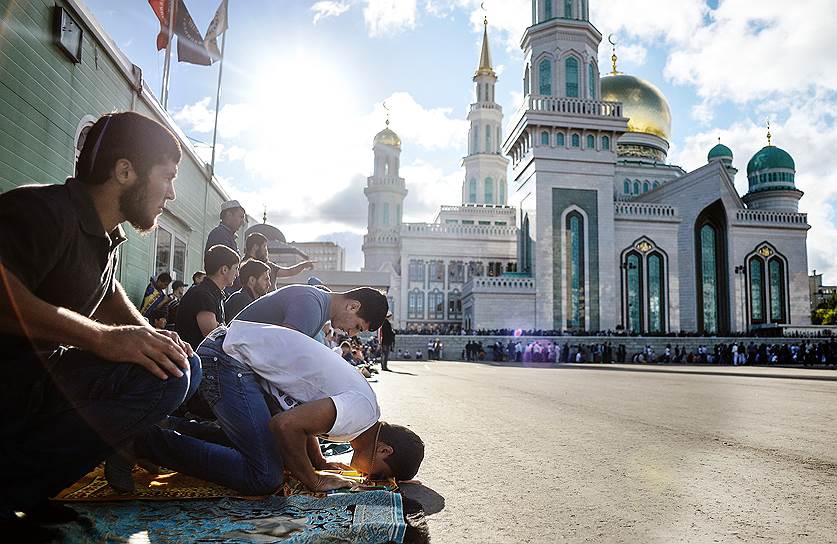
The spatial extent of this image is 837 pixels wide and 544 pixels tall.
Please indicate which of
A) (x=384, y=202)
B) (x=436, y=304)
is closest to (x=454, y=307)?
(x=436, y=304)

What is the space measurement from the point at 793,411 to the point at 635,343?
32200 mm

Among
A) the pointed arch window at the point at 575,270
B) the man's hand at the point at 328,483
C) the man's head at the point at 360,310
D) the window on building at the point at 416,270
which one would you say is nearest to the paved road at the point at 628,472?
the man's hand at the point at 328,483

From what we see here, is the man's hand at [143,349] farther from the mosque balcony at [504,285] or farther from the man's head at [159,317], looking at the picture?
the mosque balcony at [504,285]

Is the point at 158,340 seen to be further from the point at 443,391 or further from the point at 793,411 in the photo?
the point at 443,391

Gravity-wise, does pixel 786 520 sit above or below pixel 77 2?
below

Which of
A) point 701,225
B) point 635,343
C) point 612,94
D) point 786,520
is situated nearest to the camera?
point 786,520

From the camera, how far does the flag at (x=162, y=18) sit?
13891mm

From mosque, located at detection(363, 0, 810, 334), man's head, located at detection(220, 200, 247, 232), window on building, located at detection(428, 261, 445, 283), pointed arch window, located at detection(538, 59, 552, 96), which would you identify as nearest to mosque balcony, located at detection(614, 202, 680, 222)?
mosque, located at detection(363, 0, 810, 334)

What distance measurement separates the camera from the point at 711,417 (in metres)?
7.05

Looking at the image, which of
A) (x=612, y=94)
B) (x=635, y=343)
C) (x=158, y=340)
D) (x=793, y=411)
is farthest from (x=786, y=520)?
(x=612, y=94)

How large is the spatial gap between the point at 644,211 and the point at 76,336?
4649 centimetres

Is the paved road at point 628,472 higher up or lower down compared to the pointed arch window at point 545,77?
lower down

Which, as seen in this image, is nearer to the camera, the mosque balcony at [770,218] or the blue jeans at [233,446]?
the blue jeans at [233,446]

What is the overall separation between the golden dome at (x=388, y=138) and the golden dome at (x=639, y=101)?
19.6 meters
